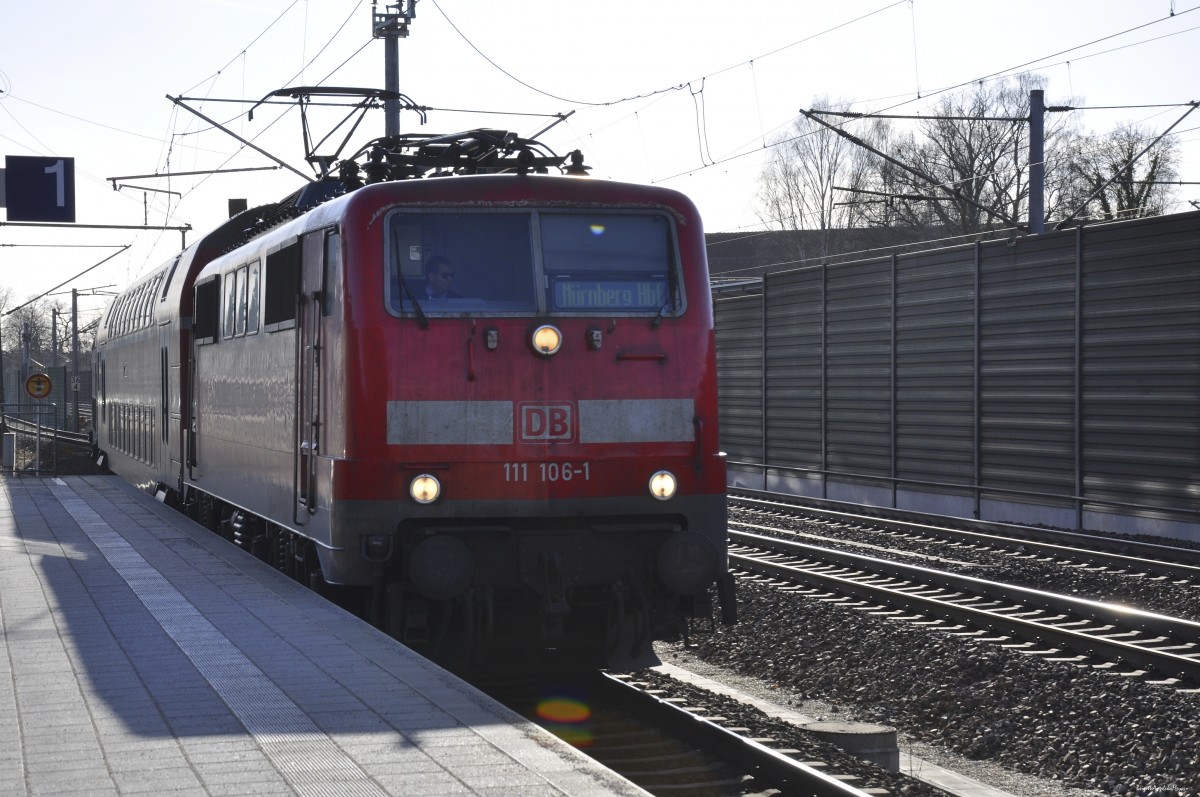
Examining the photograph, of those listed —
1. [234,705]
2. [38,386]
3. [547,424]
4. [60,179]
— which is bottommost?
[234,705]

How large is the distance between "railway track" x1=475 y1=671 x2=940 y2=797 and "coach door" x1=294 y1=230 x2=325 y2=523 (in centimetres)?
176

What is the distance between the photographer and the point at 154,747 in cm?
586

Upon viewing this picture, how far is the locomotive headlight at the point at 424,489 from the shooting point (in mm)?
8633

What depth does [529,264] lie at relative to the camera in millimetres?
9055

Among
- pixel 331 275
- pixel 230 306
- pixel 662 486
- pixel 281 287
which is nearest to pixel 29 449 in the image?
pixel 230 306

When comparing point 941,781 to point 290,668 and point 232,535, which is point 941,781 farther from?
point 232,535

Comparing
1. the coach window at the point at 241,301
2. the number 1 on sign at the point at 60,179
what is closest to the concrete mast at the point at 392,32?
the number 1 on sign at the point at 60,179

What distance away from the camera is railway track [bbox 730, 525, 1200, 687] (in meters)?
9.59

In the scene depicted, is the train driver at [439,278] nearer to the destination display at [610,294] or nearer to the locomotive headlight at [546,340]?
the locomotive headlight at [546,340]

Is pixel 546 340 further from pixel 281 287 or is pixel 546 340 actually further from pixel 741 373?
pixel 741 373

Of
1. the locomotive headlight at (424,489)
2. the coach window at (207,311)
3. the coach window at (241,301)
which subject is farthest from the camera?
the coach window at (207,311)

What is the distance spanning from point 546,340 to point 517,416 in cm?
48

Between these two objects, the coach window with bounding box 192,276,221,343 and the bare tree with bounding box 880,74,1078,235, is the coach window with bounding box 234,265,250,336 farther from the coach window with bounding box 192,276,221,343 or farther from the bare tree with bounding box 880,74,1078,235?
the bare tree with bounding box 880,74,1078,235

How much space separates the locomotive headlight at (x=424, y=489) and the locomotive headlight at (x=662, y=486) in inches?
49.8
